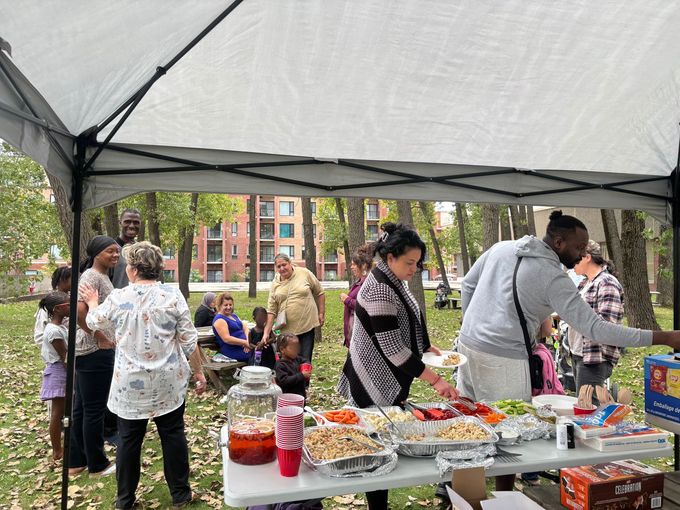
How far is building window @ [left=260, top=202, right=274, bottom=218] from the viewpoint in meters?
53.2

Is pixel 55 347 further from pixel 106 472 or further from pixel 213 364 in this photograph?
pixel 213 364

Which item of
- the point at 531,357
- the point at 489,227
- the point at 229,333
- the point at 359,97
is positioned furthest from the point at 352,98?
the point at 489,227

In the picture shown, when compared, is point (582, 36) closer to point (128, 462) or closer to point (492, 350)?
point (492, 350)

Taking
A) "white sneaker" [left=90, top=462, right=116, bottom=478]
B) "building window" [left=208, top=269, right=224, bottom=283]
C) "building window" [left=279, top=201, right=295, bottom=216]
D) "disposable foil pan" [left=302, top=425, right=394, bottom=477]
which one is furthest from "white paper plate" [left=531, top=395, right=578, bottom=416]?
"building window" [left=208, top=269, right=224, bottom=283]

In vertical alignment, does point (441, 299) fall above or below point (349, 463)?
above

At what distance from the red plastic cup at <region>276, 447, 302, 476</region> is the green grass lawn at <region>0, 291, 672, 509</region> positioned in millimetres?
1874

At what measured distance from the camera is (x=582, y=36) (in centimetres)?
259

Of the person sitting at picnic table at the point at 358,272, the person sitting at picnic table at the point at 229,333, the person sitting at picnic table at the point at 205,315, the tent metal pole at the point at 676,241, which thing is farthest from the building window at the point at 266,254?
the tent metal pole at the point at 676,241

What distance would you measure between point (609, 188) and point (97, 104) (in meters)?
3.82

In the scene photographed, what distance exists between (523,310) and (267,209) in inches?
2039

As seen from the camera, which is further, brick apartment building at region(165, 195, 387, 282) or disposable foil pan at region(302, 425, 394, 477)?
brick apartment building at region(165, 195, 387, 282)

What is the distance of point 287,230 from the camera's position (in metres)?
53.9

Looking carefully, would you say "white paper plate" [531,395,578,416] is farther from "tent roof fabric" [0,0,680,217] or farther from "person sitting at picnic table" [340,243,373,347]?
"person sitting at picnic table" [340,243,373,347]

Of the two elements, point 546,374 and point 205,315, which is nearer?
point 546,374
